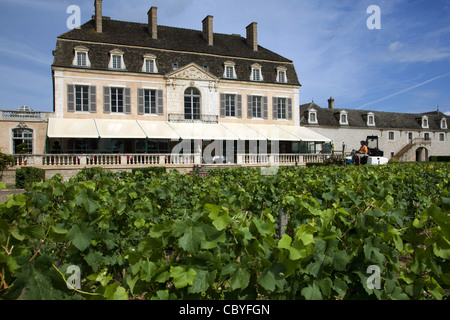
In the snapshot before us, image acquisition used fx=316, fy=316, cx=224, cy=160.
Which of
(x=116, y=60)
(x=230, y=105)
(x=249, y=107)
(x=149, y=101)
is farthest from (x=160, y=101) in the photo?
(x=249, y=107)

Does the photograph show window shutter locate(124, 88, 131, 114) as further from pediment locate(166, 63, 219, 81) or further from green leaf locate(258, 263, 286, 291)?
green leaf locate(258, 263, 286, 291)

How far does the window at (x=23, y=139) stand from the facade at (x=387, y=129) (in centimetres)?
2524

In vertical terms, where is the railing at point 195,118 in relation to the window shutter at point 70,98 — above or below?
below

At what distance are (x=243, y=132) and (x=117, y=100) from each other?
32.0ft

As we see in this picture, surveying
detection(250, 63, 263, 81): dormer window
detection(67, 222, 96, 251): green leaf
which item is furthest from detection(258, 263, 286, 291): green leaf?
detection(250, 63, 263, 81): dormer window

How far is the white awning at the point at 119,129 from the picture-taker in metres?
20.6

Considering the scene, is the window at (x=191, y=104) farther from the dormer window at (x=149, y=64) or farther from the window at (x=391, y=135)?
the window at (x=391, y=135)

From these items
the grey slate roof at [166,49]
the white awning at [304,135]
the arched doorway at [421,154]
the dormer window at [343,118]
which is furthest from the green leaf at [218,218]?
the arched doorway at [421,154]

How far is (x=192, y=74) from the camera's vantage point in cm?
2492

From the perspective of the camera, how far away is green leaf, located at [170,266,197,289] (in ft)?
5.82

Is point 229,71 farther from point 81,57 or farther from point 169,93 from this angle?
point 81,57

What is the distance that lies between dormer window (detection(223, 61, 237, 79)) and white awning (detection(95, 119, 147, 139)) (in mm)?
8606
